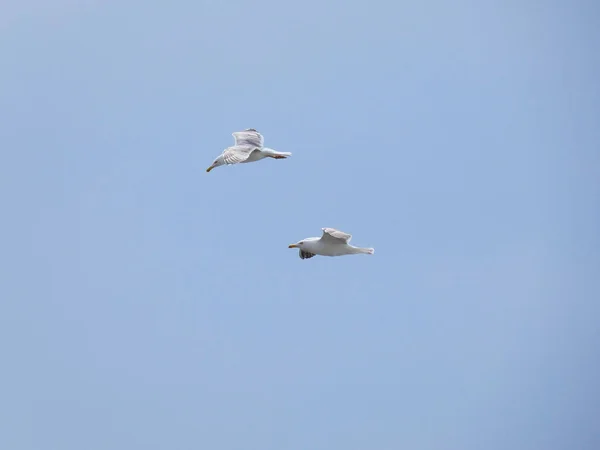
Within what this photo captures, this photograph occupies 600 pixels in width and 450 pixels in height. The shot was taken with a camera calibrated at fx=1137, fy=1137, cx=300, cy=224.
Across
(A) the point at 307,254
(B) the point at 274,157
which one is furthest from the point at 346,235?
(B) the point at 274,157

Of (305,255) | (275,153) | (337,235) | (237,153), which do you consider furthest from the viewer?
(275,153)

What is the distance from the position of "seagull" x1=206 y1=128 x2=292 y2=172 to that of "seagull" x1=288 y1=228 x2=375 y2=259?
305cm

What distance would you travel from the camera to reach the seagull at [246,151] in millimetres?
33062

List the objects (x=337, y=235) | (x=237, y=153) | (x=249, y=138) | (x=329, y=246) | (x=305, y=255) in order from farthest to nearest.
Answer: (x=249, y=138), (x=237, y=153), (x=305, y=255), (x=329, y=246), (x=337, y=235)

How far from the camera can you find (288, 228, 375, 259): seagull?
30578 millimetres

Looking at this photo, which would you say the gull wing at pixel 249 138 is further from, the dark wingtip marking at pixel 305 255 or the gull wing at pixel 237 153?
the dark wingtip marking at pixel 305 255

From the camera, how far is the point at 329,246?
104 ft

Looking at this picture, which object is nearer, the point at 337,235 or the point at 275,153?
the point at 337,235

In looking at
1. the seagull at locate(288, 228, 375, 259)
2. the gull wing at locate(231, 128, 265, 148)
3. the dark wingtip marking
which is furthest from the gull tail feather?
the dark wingtip marking

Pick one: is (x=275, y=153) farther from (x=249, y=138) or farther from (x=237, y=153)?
(x=237, y=153)

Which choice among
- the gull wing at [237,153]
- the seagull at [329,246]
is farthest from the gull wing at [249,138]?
the seagull at [329,246]

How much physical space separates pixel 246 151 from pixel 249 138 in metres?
1.46

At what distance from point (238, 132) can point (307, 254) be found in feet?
15.8

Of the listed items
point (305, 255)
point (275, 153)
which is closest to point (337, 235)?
point (305, 255)
